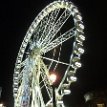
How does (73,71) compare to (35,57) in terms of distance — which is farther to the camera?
(35,57)

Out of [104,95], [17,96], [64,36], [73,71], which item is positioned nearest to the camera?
[73,71]

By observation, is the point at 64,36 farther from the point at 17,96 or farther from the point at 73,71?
the point at 17,96

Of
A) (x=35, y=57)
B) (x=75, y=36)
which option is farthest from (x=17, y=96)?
(x=75, y=36)

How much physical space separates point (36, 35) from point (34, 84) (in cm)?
497

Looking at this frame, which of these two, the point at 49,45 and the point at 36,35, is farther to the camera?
the point at 36,35

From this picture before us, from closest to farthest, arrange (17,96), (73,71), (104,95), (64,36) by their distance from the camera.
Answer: (73,71) → (64,36) → (17,96) → (104,95)

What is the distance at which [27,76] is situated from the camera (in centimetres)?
2372

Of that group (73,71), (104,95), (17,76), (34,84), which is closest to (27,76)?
(34,84)

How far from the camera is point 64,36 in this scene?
22.8 meters

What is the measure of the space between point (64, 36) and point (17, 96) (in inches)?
262

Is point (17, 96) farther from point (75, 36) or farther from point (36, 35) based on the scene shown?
point (75, 36)

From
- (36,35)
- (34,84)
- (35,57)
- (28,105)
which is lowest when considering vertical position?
(28,105)

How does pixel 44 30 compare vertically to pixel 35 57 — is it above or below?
above

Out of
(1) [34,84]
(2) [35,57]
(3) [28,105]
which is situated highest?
(2) [35,57]
